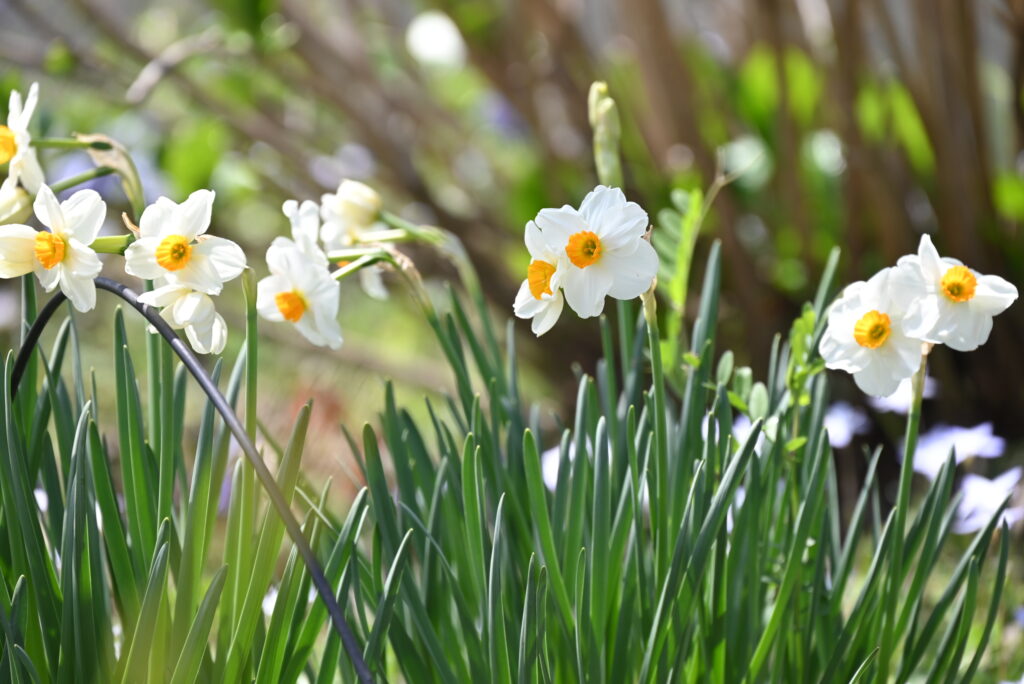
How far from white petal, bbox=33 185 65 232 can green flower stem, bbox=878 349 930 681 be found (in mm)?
554

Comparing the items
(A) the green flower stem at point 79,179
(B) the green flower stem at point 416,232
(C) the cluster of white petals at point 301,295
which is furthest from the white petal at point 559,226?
(A) the green flower stem at point 79,179

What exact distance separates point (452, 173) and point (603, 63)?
44 cm

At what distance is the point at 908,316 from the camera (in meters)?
0.62

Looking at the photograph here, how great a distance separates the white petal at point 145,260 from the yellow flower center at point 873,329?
1.43 ft

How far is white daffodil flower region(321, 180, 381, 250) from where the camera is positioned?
864 mm

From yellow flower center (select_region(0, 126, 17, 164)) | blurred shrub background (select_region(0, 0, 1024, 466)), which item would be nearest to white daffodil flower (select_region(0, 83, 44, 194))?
yellow flower center (select_region(0, 126, 17, 164))

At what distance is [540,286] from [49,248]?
0.31 meters

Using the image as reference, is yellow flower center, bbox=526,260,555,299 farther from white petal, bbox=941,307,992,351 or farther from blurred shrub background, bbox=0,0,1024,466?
blurred shrub background, bbox=0,0,1024,466

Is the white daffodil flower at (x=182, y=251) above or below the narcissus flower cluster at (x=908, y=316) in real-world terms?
below

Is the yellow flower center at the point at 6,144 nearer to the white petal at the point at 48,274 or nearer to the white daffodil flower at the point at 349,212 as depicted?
the white petal at the point at 48,274

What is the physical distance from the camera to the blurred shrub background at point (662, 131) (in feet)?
6.06

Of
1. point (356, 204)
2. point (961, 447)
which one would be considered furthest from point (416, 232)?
point (961, 447)

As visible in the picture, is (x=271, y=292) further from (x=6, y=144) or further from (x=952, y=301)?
(x=952, y=301)

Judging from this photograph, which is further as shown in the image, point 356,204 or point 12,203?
point 356,204
